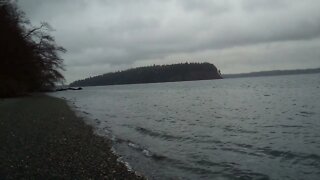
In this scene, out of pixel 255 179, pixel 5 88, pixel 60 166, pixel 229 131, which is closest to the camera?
pixel 60 166

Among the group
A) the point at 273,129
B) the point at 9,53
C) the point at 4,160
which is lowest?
the point at 273,129

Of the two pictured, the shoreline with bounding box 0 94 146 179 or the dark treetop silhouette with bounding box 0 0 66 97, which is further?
the dark treetop silhouette with bounding box 0 0 66 97

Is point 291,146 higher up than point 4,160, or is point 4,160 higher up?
point 4,160

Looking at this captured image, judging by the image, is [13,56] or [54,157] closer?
[54,157]

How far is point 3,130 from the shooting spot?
20531 millimetres

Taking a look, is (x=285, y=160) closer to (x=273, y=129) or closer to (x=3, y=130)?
(x=273, y=129)

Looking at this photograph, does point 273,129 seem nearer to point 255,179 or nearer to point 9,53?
point 255,179

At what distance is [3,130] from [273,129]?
18.9 meters

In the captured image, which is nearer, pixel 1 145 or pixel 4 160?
pixel 4 160

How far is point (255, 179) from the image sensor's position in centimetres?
1448

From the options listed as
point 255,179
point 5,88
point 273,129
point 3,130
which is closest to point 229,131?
point 273,129

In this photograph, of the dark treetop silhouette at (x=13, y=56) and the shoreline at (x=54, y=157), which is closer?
the shoreline at (x=54, y=157)

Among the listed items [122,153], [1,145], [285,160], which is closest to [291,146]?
[285,160]

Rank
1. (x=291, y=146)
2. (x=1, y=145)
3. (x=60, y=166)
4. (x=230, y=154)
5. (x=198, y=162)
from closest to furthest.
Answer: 1. (x=60, y=166)
2. (x=1, y=145)
3. (x=198, y=162)
4. (x=230, y=154)
5. (x=291, y=146)
